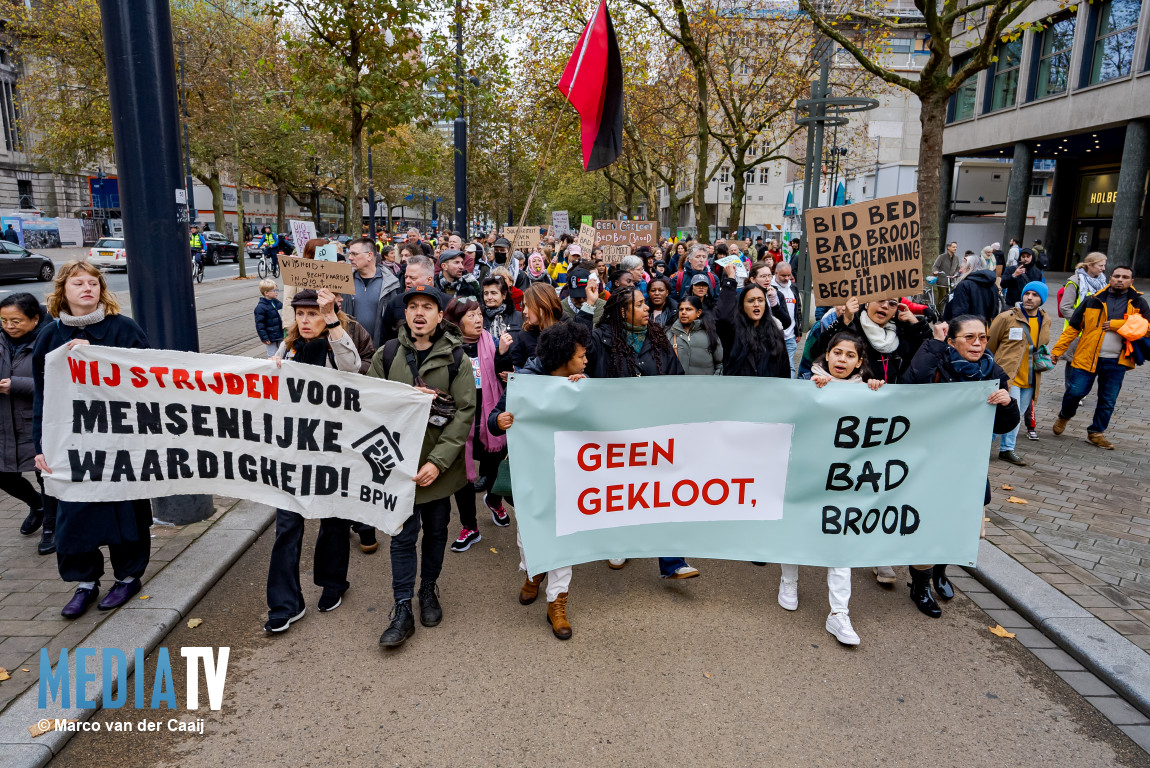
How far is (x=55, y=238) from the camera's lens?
1603 inches

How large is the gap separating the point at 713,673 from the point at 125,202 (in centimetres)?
474

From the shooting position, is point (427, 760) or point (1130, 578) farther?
point (1130, 578)

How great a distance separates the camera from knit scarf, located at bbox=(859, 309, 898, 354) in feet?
15.3

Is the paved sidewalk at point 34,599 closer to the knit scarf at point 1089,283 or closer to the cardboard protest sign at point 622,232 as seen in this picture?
the cardboard protest sign at point 622,232

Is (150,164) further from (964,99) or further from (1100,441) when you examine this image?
(964,99)

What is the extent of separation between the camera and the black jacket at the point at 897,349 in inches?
184

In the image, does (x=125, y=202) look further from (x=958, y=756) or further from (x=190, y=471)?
(x=958, y=756)

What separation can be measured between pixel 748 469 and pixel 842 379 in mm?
→ 761

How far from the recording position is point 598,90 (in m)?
6.96

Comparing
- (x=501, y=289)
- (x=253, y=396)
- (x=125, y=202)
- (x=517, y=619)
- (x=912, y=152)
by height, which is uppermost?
(x=912, y=152)

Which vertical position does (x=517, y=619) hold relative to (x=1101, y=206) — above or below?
below

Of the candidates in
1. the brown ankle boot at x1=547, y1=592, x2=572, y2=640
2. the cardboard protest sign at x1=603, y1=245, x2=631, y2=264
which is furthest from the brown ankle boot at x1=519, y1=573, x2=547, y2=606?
the cardboard protest sign at x1=603, y1=245, x2=631, y2=264

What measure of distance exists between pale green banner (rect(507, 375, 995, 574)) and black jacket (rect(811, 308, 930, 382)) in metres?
0.56

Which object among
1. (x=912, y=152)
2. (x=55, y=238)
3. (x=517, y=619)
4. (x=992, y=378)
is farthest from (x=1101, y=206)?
(x=55, y=238)
